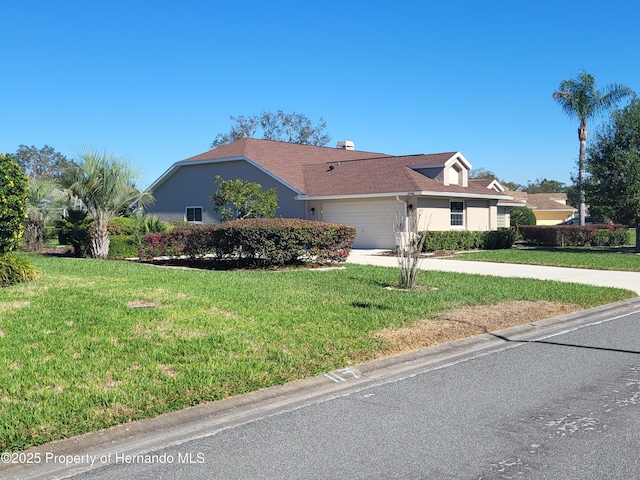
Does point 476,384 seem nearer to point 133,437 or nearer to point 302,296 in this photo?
point 133,437

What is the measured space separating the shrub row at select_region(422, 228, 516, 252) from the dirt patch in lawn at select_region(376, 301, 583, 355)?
1429cm

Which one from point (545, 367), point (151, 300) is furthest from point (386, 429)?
point (151, 300)

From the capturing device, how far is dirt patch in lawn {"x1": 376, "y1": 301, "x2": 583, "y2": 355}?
26.4ft

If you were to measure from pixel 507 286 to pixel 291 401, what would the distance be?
8398 millimetres

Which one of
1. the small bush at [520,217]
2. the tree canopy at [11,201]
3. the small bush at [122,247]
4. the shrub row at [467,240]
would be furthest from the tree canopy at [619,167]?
the tree canopy at [11,201]

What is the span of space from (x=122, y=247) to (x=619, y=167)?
19236 millimetres

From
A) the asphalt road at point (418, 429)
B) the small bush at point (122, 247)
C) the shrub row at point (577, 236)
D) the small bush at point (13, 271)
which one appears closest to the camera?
the asphalt road at point (418, 429)

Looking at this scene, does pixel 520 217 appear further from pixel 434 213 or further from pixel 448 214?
pixel 434 213

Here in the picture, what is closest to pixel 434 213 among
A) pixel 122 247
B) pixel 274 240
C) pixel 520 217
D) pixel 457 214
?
pixel 457 214

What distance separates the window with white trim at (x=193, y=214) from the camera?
32406 mm

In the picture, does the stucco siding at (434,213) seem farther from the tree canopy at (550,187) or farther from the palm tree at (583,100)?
the tree canopy at (550,187)

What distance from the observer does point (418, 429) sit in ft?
16.7

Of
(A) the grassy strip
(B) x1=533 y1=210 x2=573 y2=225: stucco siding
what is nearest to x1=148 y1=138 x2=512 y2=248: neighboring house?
(A) the grassy strip

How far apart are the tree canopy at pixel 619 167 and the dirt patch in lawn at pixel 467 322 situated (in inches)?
613
